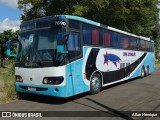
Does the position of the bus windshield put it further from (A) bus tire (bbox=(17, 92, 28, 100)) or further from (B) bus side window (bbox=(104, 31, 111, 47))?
(B) bus side window (bbox=(104, 31, 111, 47))

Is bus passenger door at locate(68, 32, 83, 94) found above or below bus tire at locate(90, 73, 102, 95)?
above

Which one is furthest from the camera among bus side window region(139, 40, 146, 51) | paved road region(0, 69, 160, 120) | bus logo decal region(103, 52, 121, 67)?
bus side window region(139, 40, 146, 51)

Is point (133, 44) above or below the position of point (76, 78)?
above

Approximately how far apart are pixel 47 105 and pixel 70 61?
69.2 inches

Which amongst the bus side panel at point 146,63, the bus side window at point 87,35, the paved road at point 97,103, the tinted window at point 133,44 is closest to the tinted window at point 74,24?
the bus side window at point 87,35

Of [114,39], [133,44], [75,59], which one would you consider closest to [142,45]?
[133,44]

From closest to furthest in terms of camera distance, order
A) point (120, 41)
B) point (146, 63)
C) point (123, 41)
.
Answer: point (120, 41), point (123, 41), point (146, 63)

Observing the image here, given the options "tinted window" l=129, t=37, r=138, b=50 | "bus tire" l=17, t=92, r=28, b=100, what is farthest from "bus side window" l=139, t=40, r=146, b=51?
"bus tire" l=17, t=92, r=28, b=100

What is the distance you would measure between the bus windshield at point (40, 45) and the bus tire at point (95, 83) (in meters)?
2.73

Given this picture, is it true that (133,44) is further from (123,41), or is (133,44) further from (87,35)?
(87,35)

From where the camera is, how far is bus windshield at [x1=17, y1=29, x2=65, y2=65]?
9.98m

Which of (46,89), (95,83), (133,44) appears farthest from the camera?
(133,44)

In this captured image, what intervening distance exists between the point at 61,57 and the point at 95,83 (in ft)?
9.74

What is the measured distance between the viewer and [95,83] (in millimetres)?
12352
